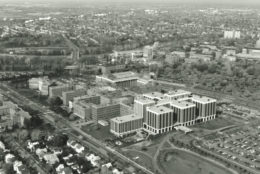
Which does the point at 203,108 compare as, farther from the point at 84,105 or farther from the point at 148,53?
Answer: the point at 148,53

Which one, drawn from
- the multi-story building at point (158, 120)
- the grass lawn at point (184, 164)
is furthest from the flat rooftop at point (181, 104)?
the grass lawn at point (184, 164)

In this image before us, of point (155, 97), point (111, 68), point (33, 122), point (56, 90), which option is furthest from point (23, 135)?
point (111, 68)

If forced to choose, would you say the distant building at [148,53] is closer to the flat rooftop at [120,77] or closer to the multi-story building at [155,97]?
the flat rooftop at [120,77]

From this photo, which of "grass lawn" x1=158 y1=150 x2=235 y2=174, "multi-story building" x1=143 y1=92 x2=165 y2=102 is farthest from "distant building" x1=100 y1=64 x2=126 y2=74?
"grass lawn" x1=158 y1=150 x2=235 y2=174

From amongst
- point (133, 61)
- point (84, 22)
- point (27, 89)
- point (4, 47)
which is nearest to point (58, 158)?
point (27, 89)

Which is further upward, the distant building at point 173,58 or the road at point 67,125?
the distant building at point 173,58

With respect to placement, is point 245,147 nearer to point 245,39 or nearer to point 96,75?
point 96,75
